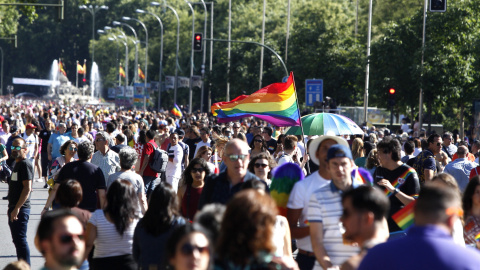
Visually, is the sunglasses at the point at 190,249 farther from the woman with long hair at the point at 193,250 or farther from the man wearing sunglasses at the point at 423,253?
the man wearing sunglasses at the point at 423,253

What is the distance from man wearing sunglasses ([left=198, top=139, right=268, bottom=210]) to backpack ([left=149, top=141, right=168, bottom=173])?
7.11 m

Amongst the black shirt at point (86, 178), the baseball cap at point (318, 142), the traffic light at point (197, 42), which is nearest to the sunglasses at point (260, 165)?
the baseball cap at point (318, 142)

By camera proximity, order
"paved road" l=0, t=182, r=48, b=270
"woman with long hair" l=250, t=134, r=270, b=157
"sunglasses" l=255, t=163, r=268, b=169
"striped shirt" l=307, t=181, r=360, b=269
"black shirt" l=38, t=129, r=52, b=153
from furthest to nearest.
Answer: "black shirt" l=38, t=129, r=52, b=153, "woman with long hair" l=250, t=134, r=270, b=157, "paved road" l=0, t=182, r=48, b=270, "sunglasses" l=255, t=163, r=268, b=169, "striped shirt" l=307, t=181, r=360, b=269

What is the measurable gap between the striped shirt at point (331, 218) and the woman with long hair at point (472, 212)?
116 centimetres

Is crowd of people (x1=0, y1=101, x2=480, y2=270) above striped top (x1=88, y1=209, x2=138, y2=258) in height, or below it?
above

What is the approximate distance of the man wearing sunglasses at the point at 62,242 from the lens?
4672 mm

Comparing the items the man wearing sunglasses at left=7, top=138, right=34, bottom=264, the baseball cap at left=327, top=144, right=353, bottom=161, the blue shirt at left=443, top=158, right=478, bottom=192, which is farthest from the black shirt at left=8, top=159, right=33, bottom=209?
the blue shirt at left=443, top=158, right=478, bottom=192

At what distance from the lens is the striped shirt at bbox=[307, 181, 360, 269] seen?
5762 mm

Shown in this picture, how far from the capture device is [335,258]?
5.79 meters

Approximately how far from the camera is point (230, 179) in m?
6.62

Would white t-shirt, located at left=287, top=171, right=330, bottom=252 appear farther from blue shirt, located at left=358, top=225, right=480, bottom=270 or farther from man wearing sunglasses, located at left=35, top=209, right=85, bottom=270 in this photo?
blue shirt, located at left=358, top=225, right=480, bottom=270

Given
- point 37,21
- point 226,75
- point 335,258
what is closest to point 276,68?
point 226,75

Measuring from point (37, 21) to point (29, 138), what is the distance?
119485mm

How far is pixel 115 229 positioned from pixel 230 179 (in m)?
0.89
